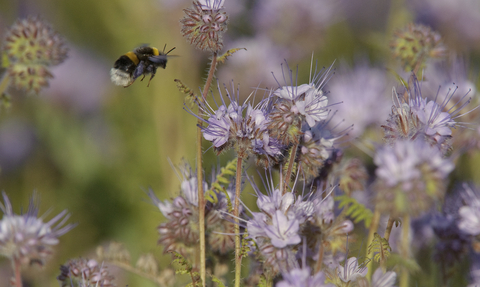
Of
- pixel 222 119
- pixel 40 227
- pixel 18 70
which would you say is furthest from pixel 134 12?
pixel 222 119

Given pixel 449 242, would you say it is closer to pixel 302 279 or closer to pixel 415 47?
pixel 415 47

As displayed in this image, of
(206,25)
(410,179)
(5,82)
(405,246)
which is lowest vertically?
(405,246)

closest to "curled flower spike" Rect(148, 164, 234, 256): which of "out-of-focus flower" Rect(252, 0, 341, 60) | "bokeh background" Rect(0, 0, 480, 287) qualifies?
"bokeh background" Rect(0, 0, 480, 287)

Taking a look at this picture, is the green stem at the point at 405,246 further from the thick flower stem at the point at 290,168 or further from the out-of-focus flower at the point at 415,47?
the out-of-focus flower at the point at 415,47

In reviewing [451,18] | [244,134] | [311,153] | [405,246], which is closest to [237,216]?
[244,134]

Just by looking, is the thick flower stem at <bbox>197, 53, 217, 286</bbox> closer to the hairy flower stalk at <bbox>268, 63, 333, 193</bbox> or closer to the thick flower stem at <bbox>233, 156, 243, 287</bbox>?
the thick flower stem at <bbox>233, 156, 243, 287</bbox>

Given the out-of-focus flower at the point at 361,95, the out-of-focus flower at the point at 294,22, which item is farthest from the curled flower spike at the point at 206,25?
the out-of-focus flower at the point at 294,22
